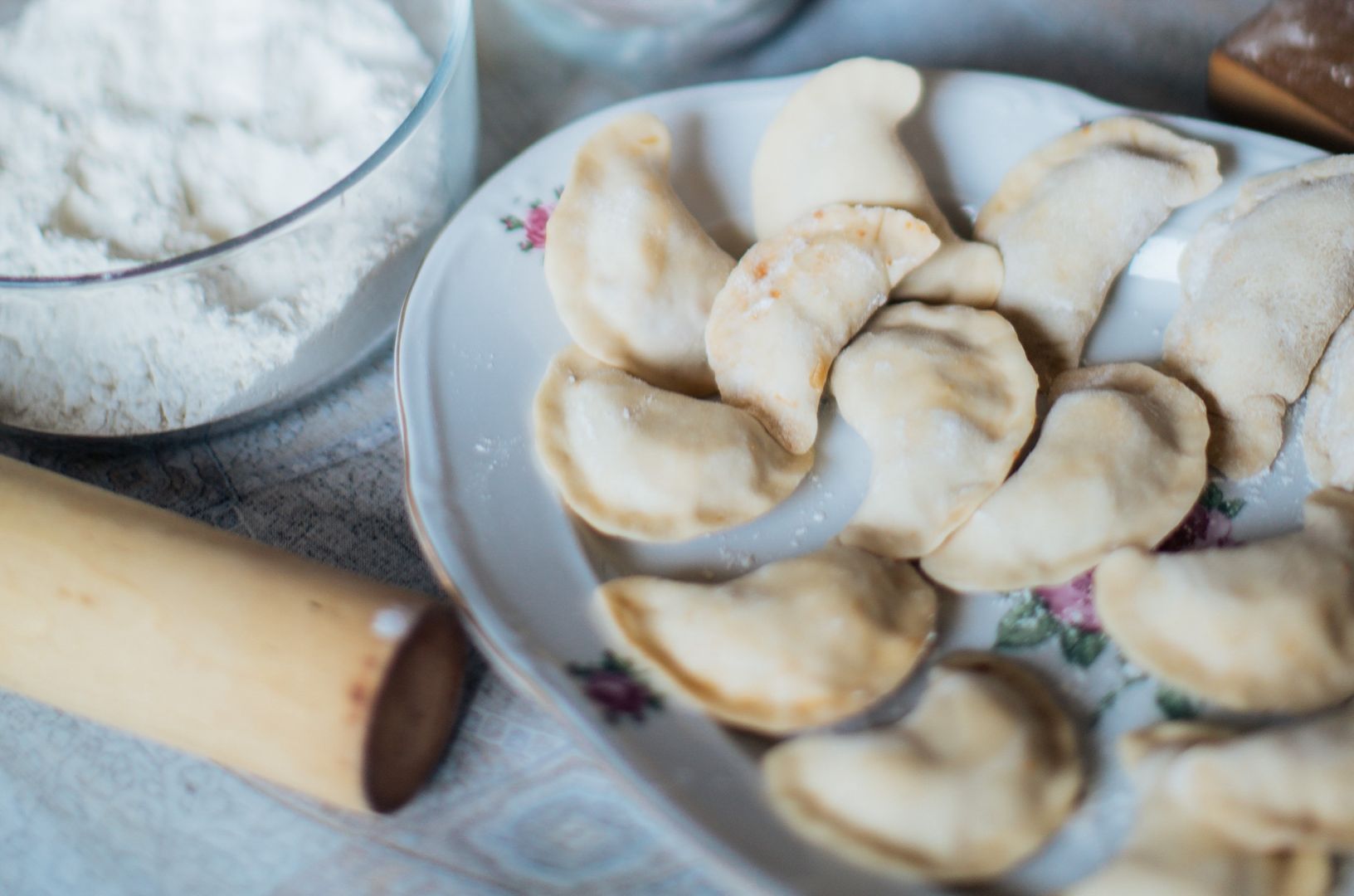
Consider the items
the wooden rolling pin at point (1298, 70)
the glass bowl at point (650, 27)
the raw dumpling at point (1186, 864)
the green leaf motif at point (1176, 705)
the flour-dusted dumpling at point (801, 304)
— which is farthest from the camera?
the glass bowl at point (650, 27)

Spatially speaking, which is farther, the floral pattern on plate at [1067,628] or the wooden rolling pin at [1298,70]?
the wooden rolling pin at [1298,70]

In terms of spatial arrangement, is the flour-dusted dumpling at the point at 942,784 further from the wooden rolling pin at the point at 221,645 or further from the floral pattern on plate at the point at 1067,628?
the wooden rolling pin at the point at 221,645

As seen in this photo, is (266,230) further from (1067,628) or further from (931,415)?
(1067,628)

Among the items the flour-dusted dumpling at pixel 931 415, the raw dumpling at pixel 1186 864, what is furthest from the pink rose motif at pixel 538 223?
the raw dumpling at pixel 1186 864

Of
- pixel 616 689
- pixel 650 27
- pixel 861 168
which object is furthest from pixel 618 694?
pixel 650 27

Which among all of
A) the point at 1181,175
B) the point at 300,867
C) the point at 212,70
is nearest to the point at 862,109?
the point at 1181,175

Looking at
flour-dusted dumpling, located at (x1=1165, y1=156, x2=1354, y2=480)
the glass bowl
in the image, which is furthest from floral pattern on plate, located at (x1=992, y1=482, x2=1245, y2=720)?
the glass bowl

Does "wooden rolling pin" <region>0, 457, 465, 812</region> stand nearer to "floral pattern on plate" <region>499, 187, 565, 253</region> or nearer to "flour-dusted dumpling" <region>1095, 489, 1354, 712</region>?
"floral pattern on plate" <region>499, 187, 565, 253</region>
